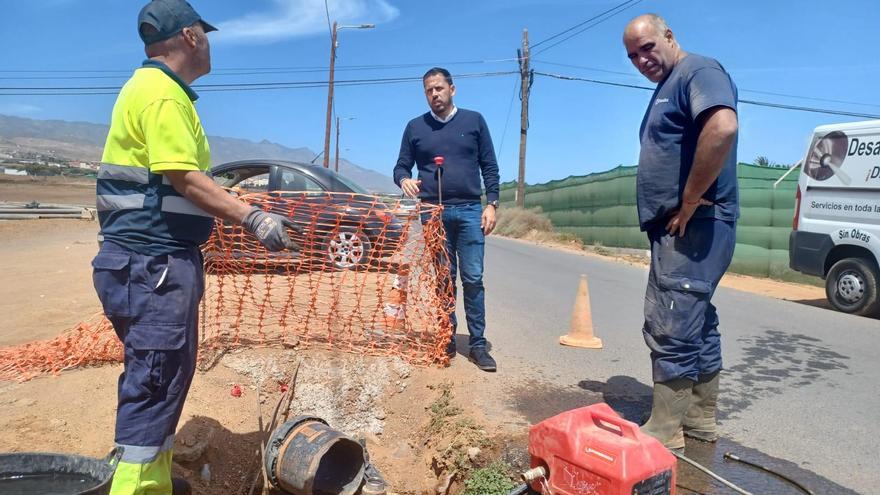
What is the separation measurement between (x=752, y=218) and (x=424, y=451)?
1278 cm

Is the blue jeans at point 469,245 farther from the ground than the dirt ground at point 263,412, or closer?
farther from the ground

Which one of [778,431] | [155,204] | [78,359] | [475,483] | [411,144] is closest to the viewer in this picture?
[155,204]

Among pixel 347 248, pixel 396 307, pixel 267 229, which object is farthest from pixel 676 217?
pixel 347 248

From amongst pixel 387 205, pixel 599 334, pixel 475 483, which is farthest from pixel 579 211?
pixel 475 483

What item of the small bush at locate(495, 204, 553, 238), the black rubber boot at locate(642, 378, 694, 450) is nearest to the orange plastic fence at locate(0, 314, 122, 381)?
the black rubber boot at locate(642, 378, 694, 450)

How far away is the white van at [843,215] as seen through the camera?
8828 millimetres

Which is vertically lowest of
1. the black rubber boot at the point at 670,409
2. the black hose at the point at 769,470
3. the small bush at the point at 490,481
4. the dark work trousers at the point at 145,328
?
the small bush at the point at 490,481

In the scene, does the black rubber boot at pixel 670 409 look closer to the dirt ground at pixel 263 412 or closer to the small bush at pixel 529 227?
the dirt ground at pixel 263 412

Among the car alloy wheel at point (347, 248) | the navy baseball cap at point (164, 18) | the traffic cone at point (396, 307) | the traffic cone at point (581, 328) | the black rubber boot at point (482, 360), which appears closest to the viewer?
the navy baseball cap at point (164, 18)

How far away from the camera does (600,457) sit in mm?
2504

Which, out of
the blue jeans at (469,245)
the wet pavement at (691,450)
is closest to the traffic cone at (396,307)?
the blue jeans at (469,245)

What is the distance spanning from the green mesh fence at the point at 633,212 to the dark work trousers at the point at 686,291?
39.0 ft

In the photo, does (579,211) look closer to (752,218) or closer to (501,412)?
(752,218)

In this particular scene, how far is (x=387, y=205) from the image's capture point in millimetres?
5152
